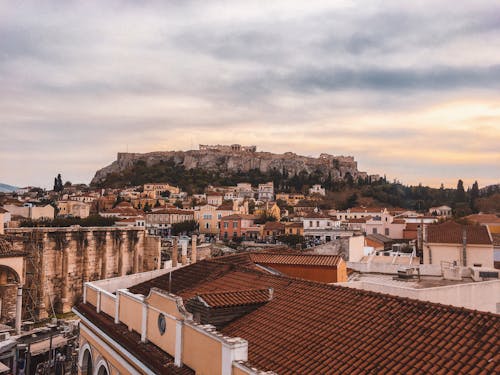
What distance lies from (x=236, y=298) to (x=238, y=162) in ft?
530

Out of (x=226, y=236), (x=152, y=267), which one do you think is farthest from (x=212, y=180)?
(x=152, y=267)

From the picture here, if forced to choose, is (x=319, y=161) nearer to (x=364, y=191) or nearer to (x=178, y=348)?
(x=364, y=191)

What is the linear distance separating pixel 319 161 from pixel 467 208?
10257 cm

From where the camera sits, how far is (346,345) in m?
6.64

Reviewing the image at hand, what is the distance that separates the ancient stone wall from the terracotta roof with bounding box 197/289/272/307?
2241cm

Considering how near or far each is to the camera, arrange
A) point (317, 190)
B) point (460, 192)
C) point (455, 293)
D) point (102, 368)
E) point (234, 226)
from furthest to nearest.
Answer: point (317, 190) < point (460, 192) < point (234, 226) < point (455, 293) < point (102, 368)

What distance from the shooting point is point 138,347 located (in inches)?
326

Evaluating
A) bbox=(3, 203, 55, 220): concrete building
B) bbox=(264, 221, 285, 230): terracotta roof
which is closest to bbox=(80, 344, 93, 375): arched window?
bbox=(3, 203, 55, 220): concrete building

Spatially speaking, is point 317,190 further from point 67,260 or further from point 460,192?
point 67,260

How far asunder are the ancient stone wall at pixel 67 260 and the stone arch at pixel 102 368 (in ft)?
62.5

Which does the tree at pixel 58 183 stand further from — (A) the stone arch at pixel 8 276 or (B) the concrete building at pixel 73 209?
(A) the stone arch at pixel 8 276

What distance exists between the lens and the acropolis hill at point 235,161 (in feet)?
554

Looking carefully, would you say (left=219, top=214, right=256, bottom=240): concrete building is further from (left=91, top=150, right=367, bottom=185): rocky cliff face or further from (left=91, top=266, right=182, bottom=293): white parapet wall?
(left=91, top=150, right=367, bottom=185): rocky cliff face

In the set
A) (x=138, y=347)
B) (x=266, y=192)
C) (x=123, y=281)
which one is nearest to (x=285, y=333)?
(x=138, y=347)
